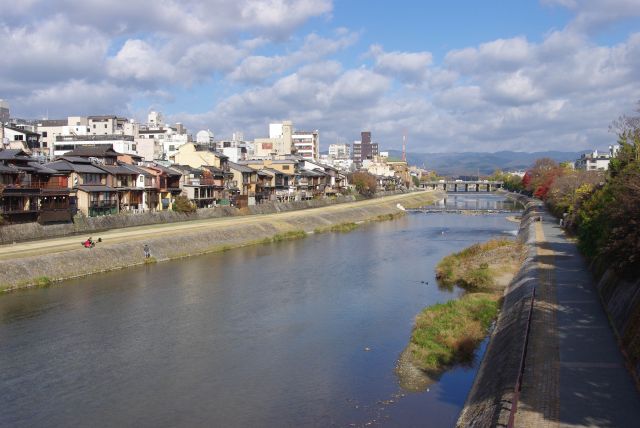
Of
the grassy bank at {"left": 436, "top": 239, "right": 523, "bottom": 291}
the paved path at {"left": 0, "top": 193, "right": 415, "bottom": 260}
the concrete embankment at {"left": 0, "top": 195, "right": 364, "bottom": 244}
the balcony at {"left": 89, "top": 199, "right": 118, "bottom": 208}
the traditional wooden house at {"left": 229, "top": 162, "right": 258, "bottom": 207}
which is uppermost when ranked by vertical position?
the traditional wooden house at {"left": 229, "top": 162, "right": 258, "bottom": 207}

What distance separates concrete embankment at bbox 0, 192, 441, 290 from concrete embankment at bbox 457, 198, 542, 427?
2175 cm

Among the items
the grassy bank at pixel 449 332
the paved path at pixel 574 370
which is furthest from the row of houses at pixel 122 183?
the paved path at pixel 574 370

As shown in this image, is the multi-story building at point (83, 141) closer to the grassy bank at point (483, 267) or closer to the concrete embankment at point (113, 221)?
the concrete embankment at point (113, 221)

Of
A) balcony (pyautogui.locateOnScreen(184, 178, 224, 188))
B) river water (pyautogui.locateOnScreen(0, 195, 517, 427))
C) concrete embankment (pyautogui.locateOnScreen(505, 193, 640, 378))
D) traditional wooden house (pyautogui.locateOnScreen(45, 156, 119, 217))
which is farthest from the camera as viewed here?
balcony (pyautogui.locateOnScreen(184, 178, 224, 188))

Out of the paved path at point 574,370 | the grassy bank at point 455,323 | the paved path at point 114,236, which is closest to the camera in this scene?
the paved path at point 574,370

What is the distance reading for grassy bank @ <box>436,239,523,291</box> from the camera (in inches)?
1114

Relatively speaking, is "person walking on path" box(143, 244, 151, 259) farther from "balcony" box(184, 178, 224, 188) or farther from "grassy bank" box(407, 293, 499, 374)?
"balcony" box(184, 178, 224, 188)

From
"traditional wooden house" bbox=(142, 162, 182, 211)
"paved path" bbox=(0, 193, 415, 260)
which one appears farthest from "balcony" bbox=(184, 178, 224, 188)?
"paved path" bbox=(0, 193, 415, 260)

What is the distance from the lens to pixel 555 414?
10.8 meters

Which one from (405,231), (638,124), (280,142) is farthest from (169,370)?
(280,142)

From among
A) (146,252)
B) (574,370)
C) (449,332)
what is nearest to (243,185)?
(146,252)

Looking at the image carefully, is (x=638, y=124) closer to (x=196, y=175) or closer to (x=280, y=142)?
(x=196, y=175)

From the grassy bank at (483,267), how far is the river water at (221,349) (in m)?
1.12

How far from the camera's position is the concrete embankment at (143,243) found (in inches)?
1142
